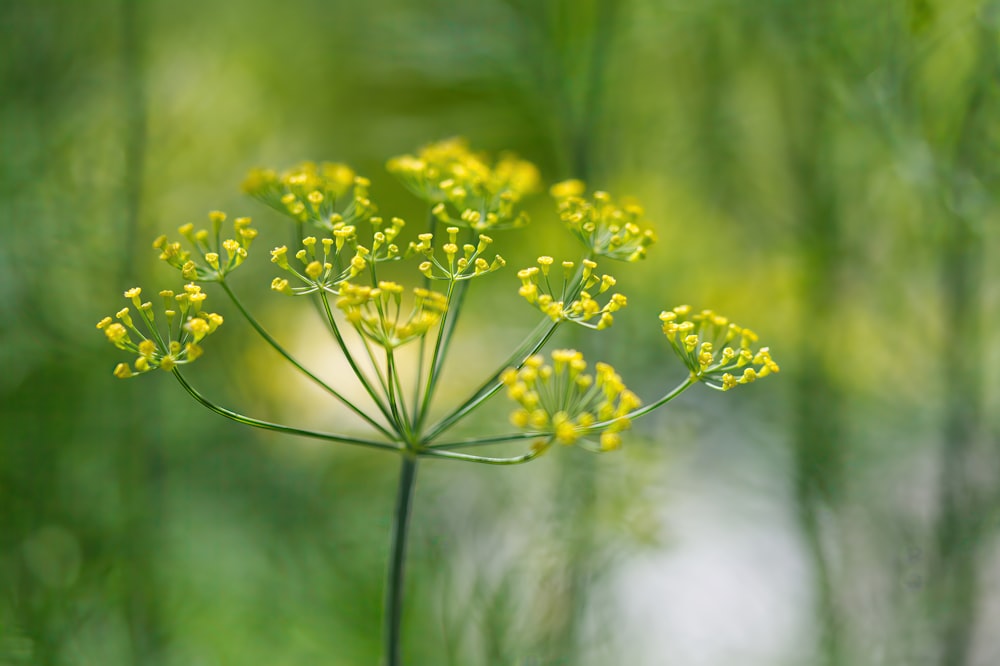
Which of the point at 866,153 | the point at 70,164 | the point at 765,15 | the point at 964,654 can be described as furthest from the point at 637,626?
the point at 70,164

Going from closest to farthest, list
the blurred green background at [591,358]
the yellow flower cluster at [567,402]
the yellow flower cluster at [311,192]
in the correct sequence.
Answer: the yellow flower cluster at [567,402], the yellow flower cluster at [311,192], the blurred green background at [591,358]

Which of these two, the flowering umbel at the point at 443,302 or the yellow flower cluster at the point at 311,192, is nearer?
the flowering umbel at the point at 443,302

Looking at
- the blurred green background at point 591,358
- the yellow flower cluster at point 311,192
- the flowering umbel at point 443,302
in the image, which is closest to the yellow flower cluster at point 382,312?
the flowering umbel at point 443,302

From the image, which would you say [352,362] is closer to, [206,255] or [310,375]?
[310,375]

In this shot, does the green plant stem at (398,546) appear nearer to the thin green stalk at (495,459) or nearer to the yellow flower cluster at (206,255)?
the thin green stalk at (495,459)

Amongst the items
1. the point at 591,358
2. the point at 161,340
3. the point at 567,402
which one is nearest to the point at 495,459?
the point at 567,402

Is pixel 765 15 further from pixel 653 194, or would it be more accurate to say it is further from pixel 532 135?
pixel 532 135
